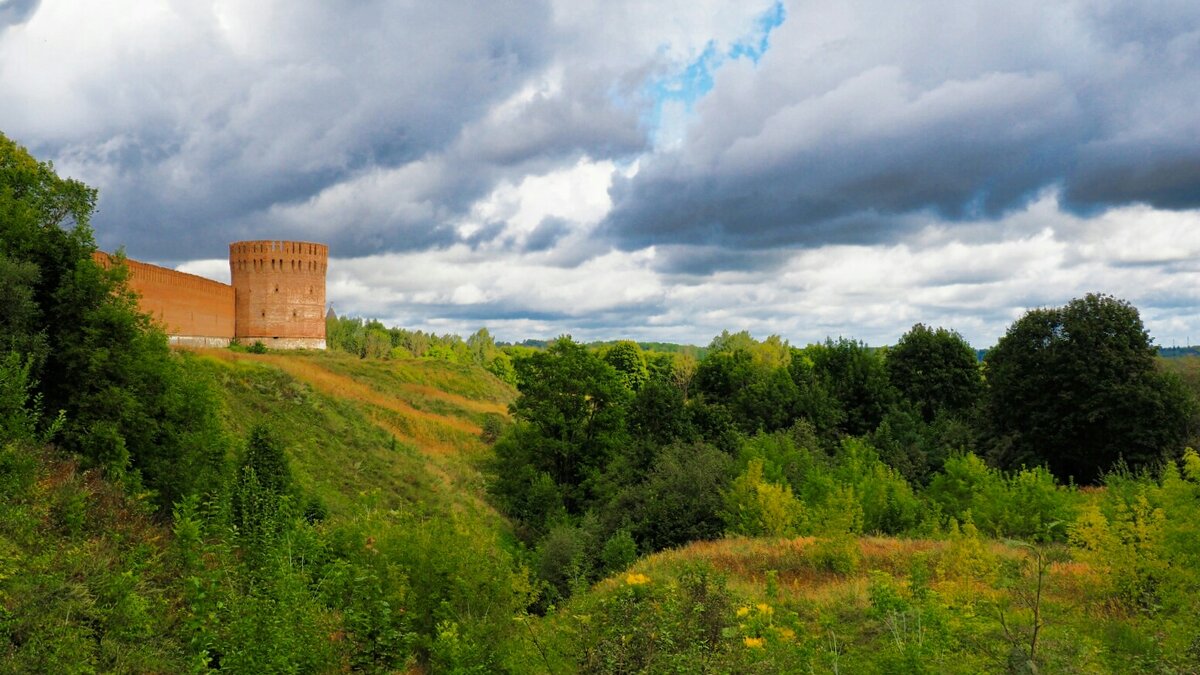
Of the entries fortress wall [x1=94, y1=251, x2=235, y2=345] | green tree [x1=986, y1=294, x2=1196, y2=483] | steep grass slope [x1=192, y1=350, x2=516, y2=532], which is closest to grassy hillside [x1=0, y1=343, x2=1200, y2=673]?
steep grass slope [x1=192, y1=350, x2=516, y2=532]

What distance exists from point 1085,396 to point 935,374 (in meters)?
11.6

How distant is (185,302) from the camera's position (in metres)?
44.1

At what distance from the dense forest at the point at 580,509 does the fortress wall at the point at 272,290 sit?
13513mm

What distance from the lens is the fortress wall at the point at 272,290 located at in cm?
5278

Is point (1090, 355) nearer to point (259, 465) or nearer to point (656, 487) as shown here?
point (656, 487)

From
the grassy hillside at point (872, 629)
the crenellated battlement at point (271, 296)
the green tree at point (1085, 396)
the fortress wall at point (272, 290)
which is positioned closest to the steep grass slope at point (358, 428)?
the fortress wall at point (272, 290)

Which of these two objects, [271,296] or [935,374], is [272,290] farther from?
[935,374]

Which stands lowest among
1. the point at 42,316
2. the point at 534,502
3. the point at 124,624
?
the point at 534,502

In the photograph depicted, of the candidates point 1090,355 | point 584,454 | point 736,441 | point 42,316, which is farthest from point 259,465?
point 1090,355

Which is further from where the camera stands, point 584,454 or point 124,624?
point 584,454

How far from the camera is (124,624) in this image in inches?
311

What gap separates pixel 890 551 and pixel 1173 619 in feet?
25.8

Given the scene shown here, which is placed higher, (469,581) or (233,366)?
(233,366)

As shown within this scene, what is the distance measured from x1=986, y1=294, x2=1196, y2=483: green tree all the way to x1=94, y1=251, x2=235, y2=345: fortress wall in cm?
3866
